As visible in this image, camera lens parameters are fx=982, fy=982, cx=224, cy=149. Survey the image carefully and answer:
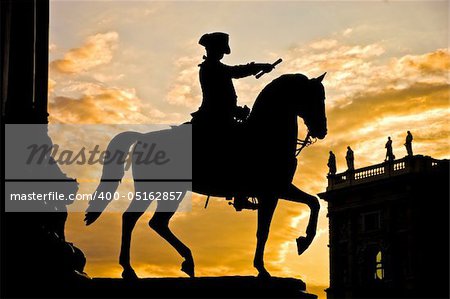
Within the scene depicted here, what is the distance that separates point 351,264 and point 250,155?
171ft

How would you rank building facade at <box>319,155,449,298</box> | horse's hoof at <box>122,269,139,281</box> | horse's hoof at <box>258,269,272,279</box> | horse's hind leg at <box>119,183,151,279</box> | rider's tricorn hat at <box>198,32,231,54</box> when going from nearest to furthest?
horse's hoof at <box>258,269,272,279</box>, horse's hoof at <box>122,269,139,281</box>, horse's hind leg at <box>119,183,151,279</box>, rider's tricorn hat at <box>198,32,231,54</box>, building facade at <box>319,155,449,298</box>

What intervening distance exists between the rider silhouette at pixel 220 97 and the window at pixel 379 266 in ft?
165

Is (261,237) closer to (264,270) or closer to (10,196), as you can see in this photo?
(264,270)

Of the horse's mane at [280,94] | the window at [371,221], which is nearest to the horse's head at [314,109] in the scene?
the horse's mane at [280,94]

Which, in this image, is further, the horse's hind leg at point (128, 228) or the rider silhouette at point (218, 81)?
the rider silhouette at point (218, 81)

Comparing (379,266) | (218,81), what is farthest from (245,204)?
(379,266)

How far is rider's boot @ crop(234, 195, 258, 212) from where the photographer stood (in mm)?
14203

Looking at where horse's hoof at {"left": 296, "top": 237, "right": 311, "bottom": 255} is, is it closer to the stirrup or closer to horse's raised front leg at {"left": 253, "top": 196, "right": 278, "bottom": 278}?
horse's raised front leg at {"left": 253, "top": 196, "right": 278, "bottom": 278}

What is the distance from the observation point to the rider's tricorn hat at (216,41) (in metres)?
14.6

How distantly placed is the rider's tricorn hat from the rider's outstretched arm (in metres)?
0.35

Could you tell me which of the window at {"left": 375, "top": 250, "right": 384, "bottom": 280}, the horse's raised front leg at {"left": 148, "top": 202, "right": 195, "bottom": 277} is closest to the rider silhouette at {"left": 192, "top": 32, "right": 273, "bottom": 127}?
the horse's raised front leg at {"left": 148, "top": 202, "right": 195, "bottom": 277}

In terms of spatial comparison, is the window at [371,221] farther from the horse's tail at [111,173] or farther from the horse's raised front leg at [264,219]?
the horse's tail at [111,173]

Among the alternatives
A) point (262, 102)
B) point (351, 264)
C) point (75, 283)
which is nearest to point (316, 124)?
point (262, 102)

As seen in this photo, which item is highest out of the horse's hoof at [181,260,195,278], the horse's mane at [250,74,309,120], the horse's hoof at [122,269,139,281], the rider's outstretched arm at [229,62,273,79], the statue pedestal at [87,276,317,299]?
the rider's outstretched arm at [229,62,273,79]
